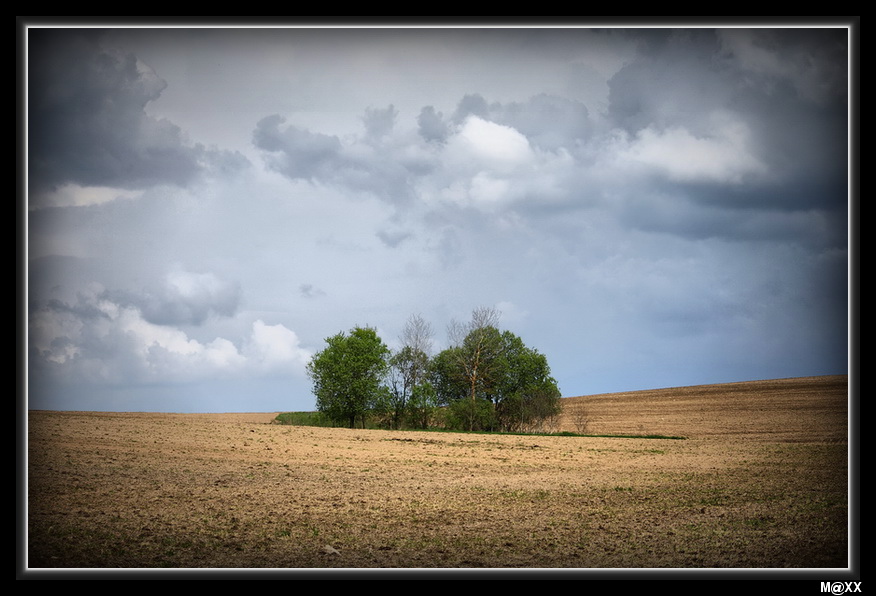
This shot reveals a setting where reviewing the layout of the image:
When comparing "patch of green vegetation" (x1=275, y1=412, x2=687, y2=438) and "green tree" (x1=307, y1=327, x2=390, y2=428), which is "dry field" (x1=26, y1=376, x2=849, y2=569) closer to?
"patch of green vegetation" (x1=275, y1=412, x2=687, y2=438)

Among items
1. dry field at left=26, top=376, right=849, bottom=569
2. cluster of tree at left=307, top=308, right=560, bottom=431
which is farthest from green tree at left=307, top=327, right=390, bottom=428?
dry field at left=26, top=376, right=849, bottom=569

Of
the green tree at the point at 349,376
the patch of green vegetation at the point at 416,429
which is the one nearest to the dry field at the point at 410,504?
the patch of green vegetation at the point at 416,429

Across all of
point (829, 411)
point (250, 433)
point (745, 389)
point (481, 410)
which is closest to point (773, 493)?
point (250, 433)

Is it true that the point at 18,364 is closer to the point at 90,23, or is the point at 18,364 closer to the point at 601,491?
the point at 90,23

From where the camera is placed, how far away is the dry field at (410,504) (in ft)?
37.0

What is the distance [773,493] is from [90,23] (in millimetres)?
19092

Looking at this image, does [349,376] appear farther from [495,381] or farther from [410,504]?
[410,504]

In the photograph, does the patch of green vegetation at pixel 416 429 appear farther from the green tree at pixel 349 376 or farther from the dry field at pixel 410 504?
the dry field at pixel 410 504

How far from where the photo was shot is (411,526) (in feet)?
45.3

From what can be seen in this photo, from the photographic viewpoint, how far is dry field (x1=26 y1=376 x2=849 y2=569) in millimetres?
11273

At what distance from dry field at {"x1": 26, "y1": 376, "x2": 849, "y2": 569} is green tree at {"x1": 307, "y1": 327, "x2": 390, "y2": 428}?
19.0 metres

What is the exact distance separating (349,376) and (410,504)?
40185 mm

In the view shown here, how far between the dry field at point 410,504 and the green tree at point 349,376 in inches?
747

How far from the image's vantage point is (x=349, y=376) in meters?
56.3
